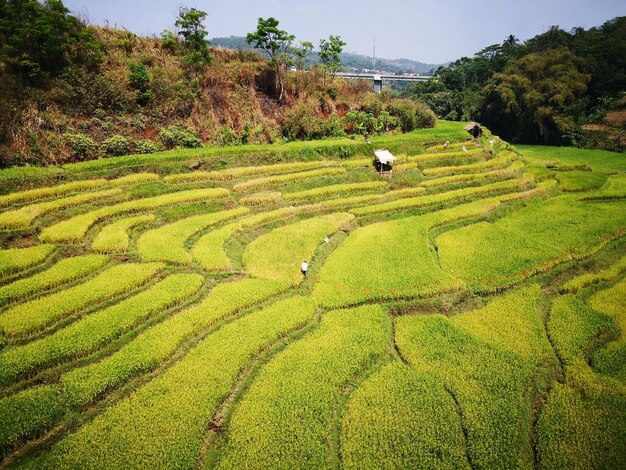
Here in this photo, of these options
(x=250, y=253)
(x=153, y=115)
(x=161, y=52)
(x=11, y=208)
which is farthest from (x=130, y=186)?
(x=161, y=52)

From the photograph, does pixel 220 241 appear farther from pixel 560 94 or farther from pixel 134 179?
pixel 560 94

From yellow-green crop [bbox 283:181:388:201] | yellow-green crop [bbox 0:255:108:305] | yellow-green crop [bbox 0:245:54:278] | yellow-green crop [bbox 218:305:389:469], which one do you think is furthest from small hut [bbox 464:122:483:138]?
yellow-green crop [bbox 0:245:54:278]

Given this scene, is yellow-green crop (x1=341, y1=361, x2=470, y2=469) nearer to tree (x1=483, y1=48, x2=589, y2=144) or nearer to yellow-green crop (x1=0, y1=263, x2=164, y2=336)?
yellow-green crop (x1=0, y1=263, x2=164, y2=336)

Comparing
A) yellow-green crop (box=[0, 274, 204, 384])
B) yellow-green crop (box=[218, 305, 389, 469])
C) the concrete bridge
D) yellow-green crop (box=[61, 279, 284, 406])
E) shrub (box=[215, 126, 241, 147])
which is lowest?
yellow-green crop (box=[218, 305, 389, 469])

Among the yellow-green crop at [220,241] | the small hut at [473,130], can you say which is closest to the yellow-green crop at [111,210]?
the yellow-green crop at [220,241]

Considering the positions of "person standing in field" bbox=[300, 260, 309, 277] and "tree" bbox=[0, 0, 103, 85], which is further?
"tree" bbox=[0, 0, 103, 85]

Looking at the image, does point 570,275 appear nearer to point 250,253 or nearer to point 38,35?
point 250,253
